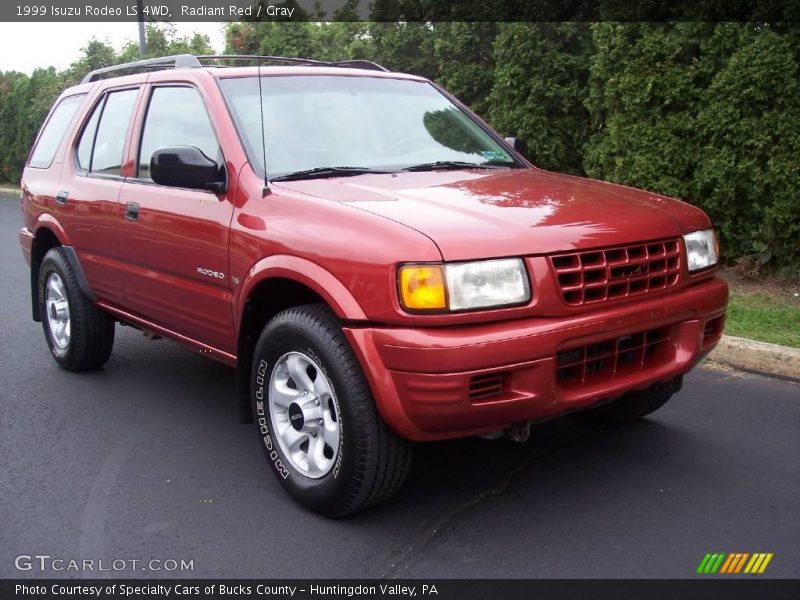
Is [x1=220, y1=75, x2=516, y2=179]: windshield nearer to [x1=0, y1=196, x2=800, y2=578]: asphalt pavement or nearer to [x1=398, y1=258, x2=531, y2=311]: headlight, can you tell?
[x1=398, y1=258, x2=531, y2=311]: headlight

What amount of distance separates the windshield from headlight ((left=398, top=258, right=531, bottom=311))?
1.17 meters

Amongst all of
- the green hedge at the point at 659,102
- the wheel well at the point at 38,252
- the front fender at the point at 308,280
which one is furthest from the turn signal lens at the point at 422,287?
the green hedge at the point at 659,102

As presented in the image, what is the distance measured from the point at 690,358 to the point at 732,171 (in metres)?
4.06

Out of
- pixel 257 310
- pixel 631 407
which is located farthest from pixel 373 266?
pixel 631 407

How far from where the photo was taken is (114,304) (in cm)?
491

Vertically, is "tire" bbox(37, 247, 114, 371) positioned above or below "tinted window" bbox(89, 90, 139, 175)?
below

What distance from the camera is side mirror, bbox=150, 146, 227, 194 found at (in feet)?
12.0

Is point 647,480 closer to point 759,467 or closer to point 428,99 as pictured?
point 759,467

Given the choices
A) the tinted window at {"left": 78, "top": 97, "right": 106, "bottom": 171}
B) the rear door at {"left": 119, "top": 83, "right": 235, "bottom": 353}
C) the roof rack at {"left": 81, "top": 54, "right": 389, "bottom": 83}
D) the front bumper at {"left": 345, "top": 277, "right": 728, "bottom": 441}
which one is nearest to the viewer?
the front bumper at {"left": 345, "top": 277, "right": 728, "bottom": 441}

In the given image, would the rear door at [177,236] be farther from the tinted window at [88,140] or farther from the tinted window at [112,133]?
the tinted window at [88,140]

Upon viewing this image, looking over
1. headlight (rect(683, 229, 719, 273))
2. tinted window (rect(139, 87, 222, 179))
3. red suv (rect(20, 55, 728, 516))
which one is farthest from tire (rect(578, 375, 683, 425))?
tinted window (rect(139, 87, 222, 179))

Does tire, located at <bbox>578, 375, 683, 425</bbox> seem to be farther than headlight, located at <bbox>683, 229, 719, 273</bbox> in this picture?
Yes

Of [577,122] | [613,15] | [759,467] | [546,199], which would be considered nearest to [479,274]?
[546,199]

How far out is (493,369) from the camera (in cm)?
285
